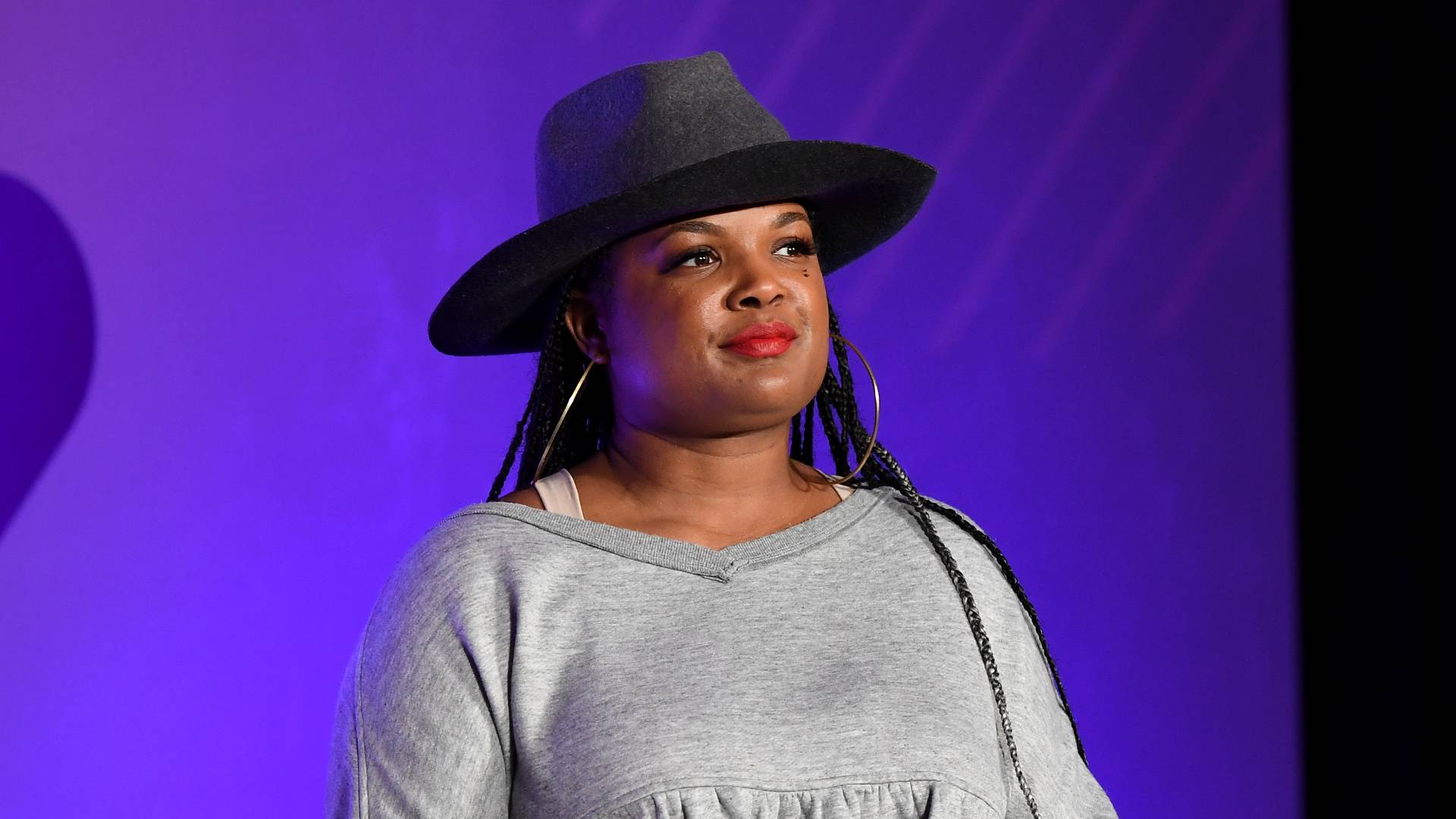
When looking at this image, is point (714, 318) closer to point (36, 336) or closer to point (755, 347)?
point (755, 347)

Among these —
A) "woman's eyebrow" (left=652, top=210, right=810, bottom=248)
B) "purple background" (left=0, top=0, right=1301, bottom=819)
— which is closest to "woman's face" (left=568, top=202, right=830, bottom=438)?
"woman's eyebrow" (left=652, top=210, right=810, bottom=248)

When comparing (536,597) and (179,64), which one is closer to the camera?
(536,597)

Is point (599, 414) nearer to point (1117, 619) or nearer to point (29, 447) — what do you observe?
point (29, 447)

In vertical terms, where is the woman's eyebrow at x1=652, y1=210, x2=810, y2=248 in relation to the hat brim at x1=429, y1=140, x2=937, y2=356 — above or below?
below

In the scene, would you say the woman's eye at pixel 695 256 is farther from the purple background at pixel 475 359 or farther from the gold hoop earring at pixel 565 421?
the purple background at pixel 475 359

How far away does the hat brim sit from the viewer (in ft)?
4.70

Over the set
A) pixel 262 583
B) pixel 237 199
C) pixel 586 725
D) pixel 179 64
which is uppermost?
pixel 179 64

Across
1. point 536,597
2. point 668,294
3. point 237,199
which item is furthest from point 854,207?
point 237,199

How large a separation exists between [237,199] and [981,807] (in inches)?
41.1

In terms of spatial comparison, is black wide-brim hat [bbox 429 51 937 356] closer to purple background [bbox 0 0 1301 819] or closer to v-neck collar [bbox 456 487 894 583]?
v-neck collar [bbox 456 487 894 583]

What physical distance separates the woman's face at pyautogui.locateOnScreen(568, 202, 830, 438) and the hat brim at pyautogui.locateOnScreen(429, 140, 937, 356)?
0.02m

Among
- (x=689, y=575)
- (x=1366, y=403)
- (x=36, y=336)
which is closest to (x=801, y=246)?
(x=689, y=575)

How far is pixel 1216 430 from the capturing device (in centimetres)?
234

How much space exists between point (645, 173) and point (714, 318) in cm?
15
